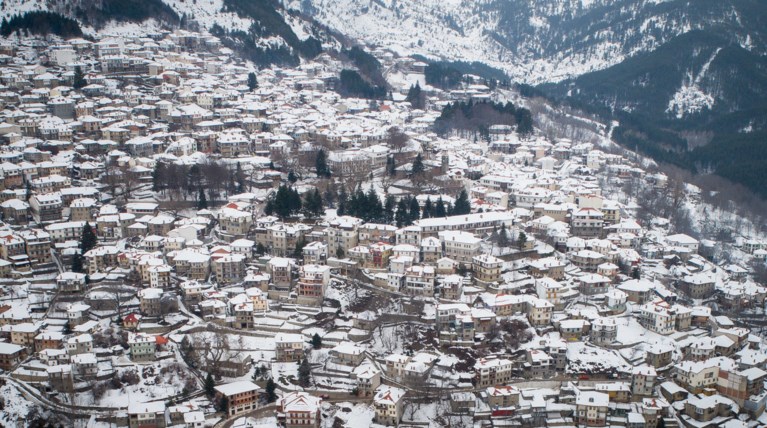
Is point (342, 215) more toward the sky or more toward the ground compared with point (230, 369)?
more toward the sky

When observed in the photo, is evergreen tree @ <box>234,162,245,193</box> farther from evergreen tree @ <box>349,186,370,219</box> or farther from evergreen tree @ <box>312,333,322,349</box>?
evergreen tree @ <box>312,333,322,349</box>

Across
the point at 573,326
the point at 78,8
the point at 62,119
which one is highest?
the point at 78,8

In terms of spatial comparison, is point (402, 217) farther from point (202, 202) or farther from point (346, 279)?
point (202, 202)

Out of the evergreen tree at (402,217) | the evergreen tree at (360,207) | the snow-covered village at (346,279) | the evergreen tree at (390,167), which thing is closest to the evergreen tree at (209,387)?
the snow-covered village at (346,279)

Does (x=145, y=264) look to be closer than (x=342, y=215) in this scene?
Yes

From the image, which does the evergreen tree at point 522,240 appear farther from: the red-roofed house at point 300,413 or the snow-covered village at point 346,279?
the red-roofed house at point 300,413

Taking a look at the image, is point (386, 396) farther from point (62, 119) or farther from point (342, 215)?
point (62, 119)

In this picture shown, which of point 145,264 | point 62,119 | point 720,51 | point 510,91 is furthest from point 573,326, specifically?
point 720,51

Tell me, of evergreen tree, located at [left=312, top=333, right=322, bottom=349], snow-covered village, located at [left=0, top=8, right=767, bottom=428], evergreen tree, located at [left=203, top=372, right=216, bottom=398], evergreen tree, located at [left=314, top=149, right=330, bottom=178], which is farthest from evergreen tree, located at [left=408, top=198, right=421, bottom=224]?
evergreen tree, located at [left=203, top=372, right=216, bottom=398]
